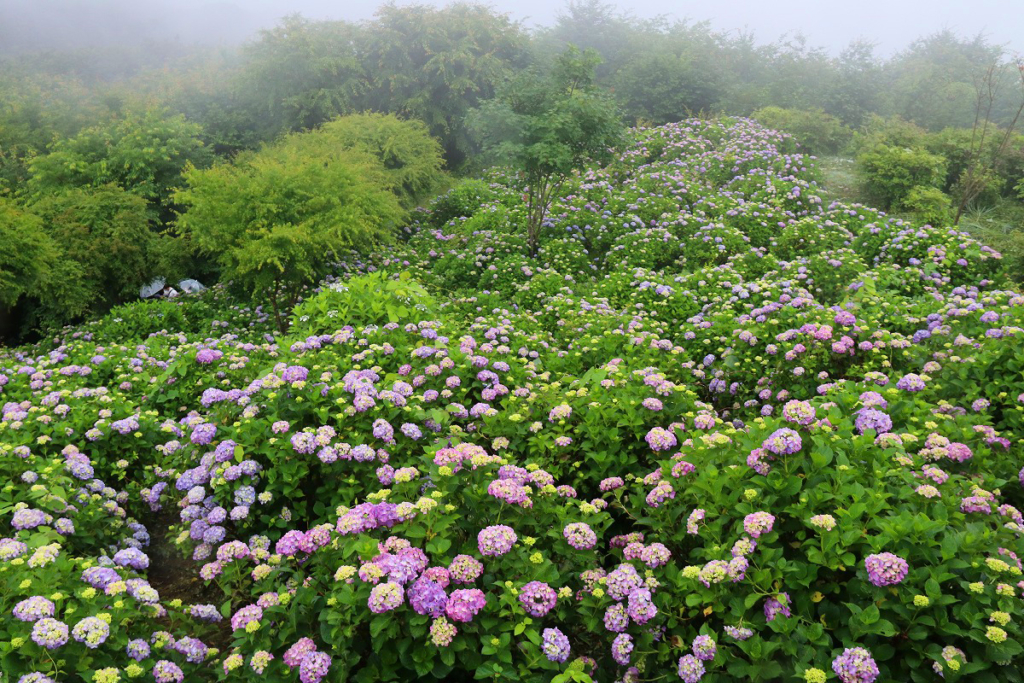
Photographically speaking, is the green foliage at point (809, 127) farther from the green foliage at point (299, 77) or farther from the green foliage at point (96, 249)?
the green foliage at point (96, 249)

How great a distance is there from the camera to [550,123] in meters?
8.50

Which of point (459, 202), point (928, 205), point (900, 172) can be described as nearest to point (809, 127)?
point (900, 172)

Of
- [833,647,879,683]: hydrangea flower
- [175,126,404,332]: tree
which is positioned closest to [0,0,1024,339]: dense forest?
[175,126,404,332]: tree

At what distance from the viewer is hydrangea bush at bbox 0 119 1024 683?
77.0 inches

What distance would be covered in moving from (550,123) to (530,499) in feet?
23.8

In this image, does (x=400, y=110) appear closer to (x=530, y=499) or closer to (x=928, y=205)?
(x=928, y=205)

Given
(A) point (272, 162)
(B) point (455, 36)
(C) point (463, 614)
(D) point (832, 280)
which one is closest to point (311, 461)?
(C) point (463, 614)

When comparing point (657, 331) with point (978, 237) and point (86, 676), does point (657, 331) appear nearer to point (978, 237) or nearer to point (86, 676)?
point (86, 676)

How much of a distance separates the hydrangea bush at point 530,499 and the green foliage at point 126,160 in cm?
750

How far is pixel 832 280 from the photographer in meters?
6.49

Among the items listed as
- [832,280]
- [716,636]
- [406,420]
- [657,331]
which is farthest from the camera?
[832,280]

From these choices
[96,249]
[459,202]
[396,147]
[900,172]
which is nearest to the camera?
[96,249]

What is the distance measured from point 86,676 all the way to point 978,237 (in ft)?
40.5

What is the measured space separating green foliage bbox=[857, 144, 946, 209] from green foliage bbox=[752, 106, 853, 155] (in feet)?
12.9
